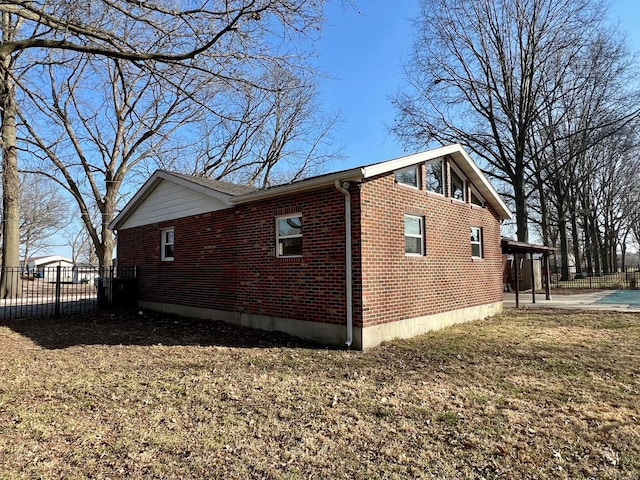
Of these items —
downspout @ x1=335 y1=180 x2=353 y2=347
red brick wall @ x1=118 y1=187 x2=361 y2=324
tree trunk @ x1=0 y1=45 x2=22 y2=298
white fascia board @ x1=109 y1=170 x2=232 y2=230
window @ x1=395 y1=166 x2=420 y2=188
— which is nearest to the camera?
downspout @ x1=335 y1=180 x2=353 y2=347

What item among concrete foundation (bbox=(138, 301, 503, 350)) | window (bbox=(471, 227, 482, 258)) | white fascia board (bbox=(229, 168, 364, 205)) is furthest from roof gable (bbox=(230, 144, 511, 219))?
concrete foundation (bbox=(138, 301, 503, 350))

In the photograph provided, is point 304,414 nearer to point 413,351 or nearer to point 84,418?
point 84,418

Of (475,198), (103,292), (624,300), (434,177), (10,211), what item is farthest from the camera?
(624,300)

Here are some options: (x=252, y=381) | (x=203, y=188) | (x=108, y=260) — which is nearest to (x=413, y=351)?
(x=252, y=381)

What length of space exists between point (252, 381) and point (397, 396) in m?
1.96

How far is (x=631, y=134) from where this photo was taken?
25.3m

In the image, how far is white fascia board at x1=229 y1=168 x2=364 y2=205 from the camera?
7.29m

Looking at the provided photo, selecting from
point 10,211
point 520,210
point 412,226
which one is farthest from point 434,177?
point 520,210

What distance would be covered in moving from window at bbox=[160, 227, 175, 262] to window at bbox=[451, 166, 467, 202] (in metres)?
8.35

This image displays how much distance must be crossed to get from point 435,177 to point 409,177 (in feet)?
4.57

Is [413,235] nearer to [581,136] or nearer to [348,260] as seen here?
[348,260]

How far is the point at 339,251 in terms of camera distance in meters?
7.73

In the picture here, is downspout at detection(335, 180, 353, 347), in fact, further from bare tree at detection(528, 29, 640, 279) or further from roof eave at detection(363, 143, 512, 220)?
bare tree at detection(528, 29, 640, 279)

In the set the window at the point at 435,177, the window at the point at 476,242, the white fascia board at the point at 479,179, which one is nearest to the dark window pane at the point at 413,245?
the window at the point at 435,177
